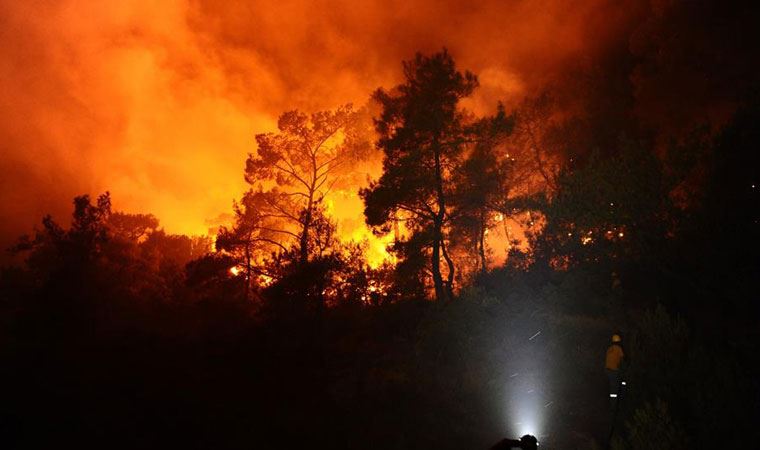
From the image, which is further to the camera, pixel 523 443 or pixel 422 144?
pixel 422 144

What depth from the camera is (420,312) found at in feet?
60.8

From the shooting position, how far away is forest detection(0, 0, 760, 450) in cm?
1036

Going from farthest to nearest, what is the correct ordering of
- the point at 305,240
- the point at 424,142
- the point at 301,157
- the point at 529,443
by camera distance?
the point at 301,157
the point at 305,240
the point at 424,142
the point at 529,443

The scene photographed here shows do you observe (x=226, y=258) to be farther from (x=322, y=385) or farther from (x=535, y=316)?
(x=535, y=316)

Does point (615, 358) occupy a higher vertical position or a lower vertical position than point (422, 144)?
lower

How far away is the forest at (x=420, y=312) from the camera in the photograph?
1036 cm

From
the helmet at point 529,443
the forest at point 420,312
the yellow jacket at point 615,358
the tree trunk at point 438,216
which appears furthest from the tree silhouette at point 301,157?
the helmet at point 529,443

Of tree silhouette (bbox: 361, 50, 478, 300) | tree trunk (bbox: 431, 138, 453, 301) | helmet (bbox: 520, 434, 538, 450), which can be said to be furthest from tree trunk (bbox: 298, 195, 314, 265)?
helmet (bbox: 520, 434, 538, 450)

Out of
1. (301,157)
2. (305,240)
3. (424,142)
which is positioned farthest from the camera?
(301,157)

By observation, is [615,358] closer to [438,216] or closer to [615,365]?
[615,365]

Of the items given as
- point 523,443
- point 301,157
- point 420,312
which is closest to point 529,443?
point 523,443

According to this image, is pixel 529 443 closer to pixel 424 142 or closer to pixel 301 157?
pixel 424 142

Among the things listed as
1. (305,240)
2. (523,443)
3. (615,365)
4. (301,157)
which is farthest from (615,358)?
(301,157)

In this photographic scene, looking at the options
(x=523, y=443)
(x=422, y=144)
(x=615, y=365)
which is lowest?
(x=523, y=443)
